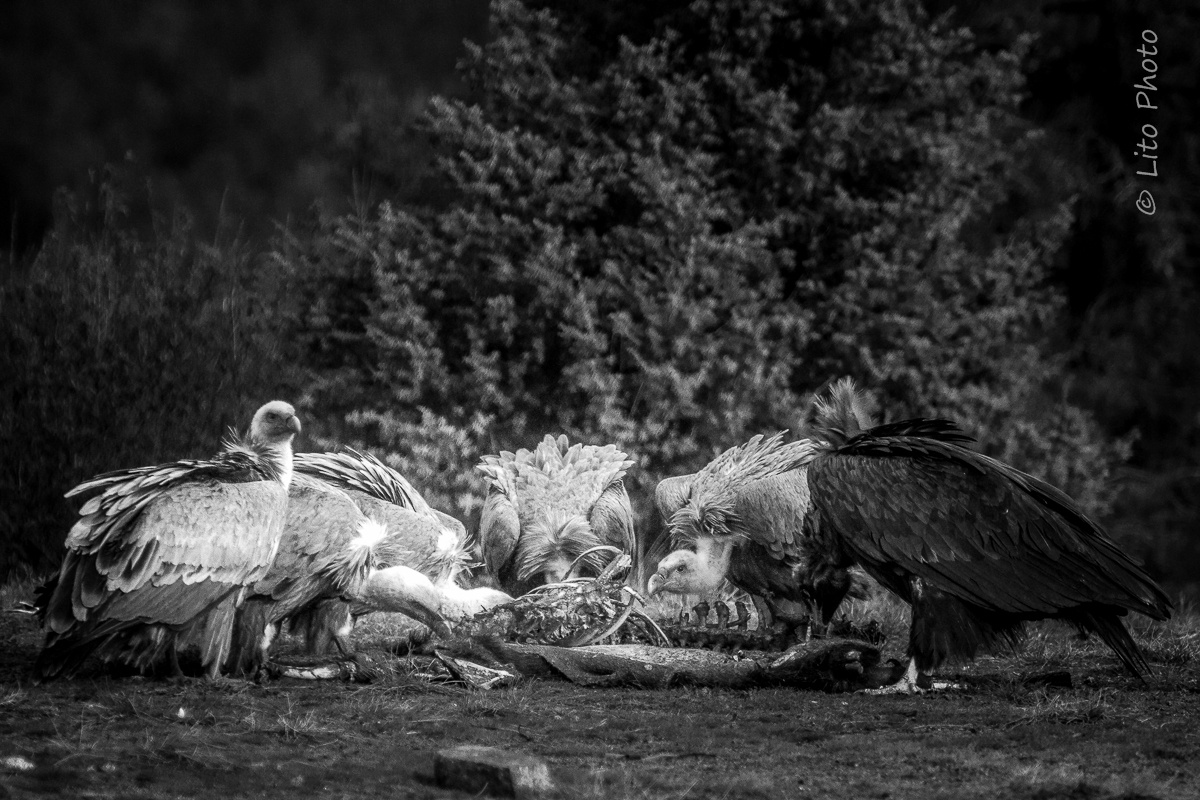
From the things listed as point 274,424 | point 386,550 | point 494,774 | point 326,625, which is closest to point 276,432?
point 274,424

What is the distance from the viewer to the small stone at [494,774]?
13.3ft

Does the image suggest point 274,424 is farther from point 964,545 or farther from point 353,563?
point 964,545

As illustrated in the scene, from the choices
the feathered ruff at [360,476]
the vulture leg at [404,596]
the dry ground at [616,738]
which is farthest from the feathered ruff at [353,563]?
the feathered ruff at [360,476]

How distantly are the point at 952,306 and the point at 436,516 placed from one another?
259 inches

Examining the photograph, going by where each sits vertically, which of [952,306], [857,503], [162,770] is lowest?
[162,770]

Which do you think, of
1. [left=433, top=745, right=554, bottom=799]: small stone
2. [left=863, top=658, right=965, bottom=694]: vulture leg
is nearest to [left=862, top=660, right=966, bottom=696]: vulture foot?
[left=863, top=658, right=965, bottom=694]: vulture leg

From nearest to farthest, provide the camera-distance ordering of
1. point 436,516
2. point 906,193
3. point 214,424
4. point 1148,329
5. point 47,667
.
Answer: point 47,667
point 436,516
point 214,424
point 906,193
point 1148,329

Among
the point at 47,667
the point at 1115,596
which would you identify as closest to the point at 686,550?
the point at 1115,596

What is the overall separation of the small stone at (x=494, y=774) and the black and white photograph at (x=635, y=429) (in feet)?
0.04

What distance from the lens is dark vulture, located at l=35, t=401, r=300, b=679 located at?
561cm

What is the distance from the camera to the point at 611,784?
14.0 feet

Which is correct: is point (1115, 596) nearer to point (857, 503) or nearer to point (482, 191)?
point (857, 503)

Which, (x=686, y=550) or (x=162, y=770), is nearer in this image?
(x=162, y=770)

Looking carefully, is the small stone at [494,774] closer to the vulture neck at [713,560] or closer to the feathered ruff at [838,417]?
the feathered ruff at [838,417]
